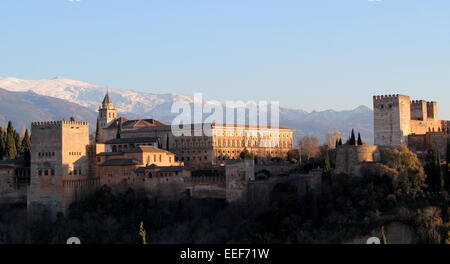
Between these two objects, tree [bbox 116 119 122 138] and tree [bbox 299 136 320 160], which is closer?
tree [bbox 299 136 320 160]

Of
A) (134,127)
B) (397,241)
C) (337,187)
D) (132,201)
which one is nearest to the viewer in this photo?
(397,241)

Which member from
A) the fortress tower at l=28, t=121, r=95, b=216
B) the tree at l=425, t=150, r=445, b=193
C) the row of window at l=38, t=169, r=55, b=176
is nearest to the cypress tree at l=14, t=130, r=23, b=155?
the fortress tower at l=28, t=121, r=95, b=216

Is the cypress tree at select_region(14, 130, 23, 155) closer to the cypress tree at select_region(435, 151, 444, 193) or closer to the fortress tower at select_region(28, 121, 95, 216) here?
the fortress tower at select_region(28, 121, 95, 216)

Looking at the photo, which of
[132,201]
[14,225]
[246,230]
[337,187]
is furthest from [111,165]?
[337,187]

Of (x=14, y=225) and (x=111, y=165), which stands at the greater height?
(x=111, y=165)

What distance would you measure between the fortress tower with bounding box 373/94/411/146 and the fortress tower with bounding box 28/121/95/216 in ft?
64.4

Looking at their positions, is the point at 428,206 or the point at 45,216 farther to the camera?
the point at 45,216

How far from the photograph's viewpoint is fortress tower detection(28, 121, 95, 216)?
2275 inches

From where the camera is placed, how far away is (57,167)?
191 feet

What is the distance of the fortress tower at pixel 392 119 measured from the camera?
5678cm
